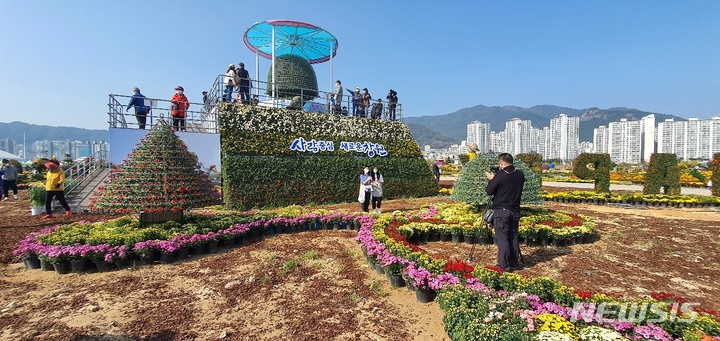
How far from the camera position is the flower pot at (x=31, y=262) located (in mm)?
6461

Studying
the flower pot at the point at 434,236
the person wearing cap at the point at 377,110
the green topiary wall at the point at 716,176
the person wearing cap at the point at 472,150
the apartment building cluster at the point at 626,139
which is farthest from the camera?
the apartment building cluster at the point at 626,139

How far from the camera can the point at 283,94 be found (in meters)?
17.1

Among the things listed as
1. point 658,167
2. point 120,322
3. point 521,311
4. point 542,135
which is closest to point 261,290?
point 120,322

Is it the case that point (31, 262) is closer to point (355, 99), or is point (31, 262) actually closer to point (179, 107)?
point (179, 107)

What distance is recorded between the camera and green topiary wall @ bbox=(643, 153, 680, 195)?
16.6 metres

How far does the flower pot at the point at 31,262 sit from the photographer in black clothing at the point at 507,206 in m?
8.87

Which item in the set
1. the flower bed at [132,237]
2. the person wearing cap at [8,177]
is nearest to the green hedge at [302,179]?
the flower bed at [132,237]

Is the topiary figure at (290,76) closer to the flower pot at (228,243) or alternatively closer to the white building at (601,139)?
the flower pot at (228,243)

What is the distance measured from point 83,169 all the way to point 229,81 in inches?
292

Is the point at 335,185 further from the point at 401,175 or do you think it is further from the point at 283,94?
the point at 283,94

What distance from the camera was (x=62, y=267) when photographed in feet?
20.3

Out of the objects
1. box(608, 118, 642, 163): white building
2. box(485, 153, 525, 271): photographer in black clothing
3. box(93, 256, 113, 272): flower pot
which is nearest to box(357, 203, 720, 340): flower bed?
box(485, 153, 525, 271): photographer in black clothing

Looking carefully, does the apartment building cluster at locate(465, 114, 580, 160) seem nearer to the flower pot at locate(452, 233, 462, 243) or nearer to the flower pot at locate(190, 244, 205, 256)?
the flower pot at locate(452, 233, 462, 243)

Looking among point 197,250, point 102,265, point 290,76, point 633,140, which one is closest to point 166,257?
point 197,250
